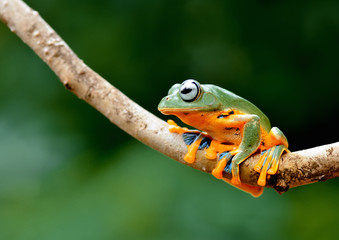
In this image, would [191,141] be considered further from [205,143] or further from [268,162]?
[268,162]

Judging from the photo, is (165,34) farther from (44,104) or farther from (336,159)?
(336,159)

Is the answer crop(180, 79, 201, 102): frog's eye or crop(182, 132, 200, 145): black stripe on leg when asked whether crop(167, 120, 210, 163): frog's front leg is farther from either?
crop(180, 79, 201, 102): frog's eye

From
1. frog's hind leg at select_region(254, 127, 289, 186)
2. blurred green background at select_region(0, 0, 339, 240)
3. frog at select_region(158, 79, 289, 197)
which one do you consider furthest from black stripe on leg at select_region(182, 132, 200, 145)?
blurred green background at select_region(0, 0, 339, 240)

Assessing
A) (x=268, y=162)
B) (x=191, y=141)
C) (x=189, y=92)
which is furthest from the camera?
(x=191, y=141)

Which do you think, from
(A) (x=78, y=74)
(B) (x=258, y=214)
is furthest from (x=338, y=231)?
(A) (x=78, y=74)

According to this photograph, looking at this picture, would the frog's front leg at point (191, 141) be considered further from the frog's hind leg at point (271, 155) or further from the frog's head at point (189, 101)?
the frog's hind leg at point (271, 155)

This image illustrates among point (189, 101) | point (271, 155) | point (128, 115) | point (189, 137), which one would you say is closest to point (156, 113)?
point (128, 115)

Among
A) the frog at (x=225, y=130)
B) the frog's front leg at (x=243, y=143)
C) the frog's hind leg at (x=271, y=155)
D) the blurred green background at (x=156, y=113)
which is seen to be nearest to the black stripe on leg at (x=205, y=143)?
the frog at (x=225, y=130)
